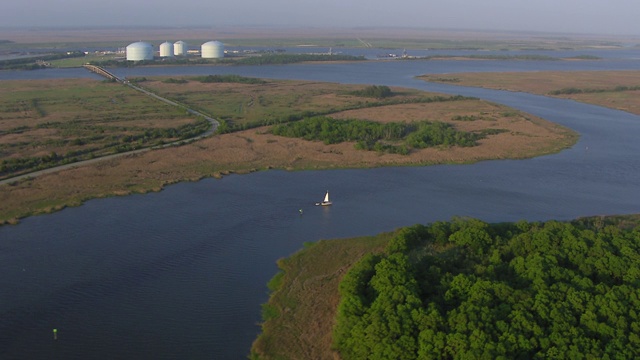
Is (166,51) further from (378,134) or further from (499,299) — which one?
(499,299)

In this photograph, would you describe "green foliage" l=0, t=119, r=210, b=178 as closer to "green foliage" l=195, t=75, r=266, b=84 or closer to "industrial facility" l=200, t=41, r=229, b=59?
"green foliage" l=195, t=75, r=266, b=84

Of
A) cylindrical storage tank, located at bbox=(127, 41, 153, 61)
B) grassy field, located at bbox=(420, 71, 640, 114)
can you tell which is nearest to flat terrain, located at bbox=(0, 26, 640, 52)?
cylindrical storage tank, located at bbox=(127, 41, 153, 61)

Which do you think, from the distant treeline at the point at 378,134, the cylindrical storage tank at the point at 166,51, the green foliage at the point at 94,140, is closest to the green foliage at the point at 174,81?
the green foliage at the point at 94,140

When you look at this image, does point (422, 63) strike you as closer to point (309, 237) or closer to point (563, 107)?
point (563, 107)

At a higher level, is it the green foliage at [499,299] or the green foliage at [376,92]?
the green foliage at [376,92]

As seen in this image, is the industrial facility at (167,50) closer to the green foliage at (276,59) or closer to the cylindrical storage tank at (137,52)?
the cylindrical storage tank at (137,52)

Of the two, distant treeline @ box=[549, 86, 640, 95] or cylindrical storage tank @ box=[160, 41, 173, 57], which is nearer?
distant treeline @ box=[549, 86, 640, 95]

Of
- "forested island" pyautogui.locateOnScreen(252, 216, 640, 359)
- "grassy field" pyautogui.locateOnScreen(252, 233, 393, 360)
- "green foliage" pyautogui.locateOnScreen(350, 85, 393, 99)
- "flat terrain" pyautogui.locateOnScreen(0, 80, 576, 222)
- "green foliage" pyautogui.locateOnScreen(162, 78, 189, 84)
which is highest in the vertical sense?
"green foliage" pyautogui.locateOnScreen(162, 78, 189, 84)
